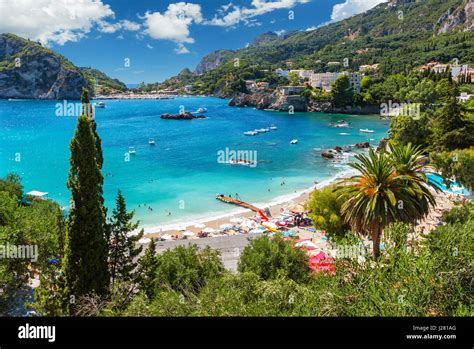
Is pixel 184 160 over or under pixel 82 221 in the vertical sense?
under

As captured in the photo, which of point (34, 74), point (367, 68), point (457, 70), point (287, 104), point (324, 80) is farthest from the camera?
point (34, 74)

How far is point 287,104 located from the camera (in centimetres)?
12888

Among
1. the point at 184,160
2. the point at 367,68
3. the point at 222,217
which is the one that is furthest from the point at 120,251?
the point at 367,68

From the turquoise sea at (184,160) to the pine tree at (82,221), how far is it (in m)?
20.5

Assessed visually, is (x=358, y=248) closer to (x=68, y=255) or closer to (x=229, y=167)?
(x=68, y=255)

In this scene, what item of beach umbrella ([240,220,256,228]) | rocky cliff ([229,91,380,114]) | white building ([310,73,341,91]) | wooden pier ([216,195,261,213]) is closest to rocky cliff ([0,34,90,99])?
rocky cliff ([229,91,380,114])

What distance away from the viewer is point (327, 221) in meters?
18.6

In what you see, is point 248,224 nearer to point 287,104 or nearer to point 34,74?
point 287,104

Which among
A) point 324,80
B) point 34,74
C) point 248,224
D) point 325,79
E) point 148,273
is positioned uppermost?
point 34,74

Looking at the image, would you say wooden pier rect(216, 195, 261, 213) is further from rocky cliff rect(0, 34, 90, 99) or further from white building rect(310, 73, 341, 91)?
rocky cliff rect(0, 34, 90, 99)

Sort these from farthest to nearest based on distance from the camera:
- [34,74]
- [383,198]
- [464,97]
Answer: [34,74]
[464,97]
[383,198]

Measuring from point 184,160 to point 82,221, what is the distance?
152 feet

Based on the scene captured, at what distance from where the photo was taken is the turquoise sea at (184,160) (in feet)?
125
